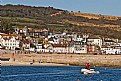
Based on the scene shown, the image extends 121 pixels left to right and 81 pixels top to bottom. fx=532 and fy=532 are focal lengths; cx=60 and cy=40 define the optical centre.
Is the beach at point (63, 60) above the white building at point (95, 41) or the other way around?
the other way around

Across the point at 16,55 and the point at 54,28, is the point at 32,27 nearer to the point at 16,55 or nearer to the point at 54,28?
the point at 54,28

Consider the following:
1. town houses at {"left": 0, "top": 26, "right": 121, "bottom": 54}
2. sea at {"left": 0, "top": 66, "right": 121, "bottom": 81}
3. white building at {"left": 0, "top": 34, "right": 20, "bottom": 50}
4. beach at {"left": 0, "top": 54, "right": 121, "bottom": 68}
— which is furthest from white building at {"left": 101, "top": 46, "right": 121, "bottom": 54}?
sea at {"left": 0, "top": 66, "right": 121, "bottom": 81}

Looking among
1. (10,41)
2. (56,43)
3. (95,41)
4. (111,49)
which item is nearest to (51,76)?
(10,41)

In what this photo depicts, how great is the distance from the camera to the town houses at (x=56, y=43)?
14588 centimetres

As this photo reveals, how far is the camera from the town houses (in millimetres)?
145875

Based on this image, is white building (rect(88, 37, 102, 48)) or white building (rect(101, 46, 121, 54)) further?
white building (rect(88, 37, 102, 48))

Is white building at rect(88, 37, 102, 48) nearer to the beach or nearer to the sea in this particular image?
the beach

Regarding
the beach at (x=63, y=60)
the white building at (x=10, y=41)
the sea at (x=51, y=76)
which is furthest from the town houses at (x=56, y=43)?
the sea at (x=51, y=76)

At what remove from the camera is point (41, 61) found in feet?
354

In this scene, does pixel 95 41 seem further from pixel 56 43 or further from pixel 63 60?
pixel 63 60

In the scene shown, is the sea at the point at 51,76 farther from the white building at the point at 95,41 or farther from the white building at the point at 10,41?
the white building at the point at 95,41

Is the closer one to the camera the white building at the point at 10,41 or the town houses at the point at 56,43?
the white building at the point at 10,41

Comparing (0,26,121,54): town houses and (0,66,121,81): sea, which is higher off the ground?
(0,26,121,54): town houses

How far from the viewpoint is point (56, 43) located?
166 m
